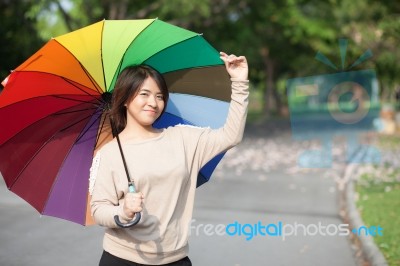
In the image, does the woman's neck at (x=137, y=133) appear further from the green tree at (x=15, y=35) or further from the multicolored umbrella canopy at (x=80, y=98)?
the green tree at (x=15, y=35)

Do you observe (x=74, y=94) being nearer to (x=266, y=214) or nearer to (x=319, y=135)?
(x=266, y=214)

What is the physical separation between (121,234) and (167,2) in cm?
2208

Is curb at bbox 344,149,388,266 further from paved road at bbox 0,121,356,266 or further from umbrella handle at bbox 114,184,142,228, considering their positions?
umbrella handle at bbox 114,184,142,228

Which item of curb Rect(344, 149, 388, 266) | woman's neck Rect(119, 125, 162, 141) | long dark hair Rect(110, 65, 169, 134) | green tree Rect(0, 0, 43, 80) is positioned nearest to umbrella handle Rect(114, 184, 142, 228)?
woman's neck Rect(119, 125, 162, 141)

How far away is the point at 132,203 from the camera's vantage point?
8.95ft

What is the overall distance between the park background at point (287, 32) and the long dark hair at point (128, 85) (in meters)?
3.98

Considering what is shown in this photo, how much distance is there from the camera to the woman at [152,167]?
2961mm

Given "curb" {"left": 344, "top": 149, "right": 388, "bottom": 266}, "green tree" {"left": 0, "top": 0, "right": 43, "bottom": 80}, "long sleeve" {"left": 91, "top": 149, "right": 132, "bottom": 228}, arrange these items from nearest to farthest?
"long sleeve" {"left": 91, "top": 149, "right": 132, "bottom": 228}
"curb" {"left": 344, "top": 149, "right": 388, "bottom": 266}
"green tree" {"left": 0, "top": 0, "right": 43, "bottom": 80}

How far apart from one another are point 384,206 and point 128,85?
719cm

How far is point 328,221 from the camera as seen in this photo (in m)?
8.80

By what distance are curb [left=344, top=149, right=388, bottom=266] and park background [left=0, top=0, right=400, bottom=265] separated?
0.10m

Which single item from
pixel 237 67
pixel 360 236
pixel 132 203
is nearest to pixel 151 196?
pixel 132 203

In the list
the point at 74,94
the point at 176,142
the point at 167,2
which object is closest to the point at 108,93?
the point at 74,94

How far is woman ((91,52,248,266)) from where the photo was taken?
296 centimetres
